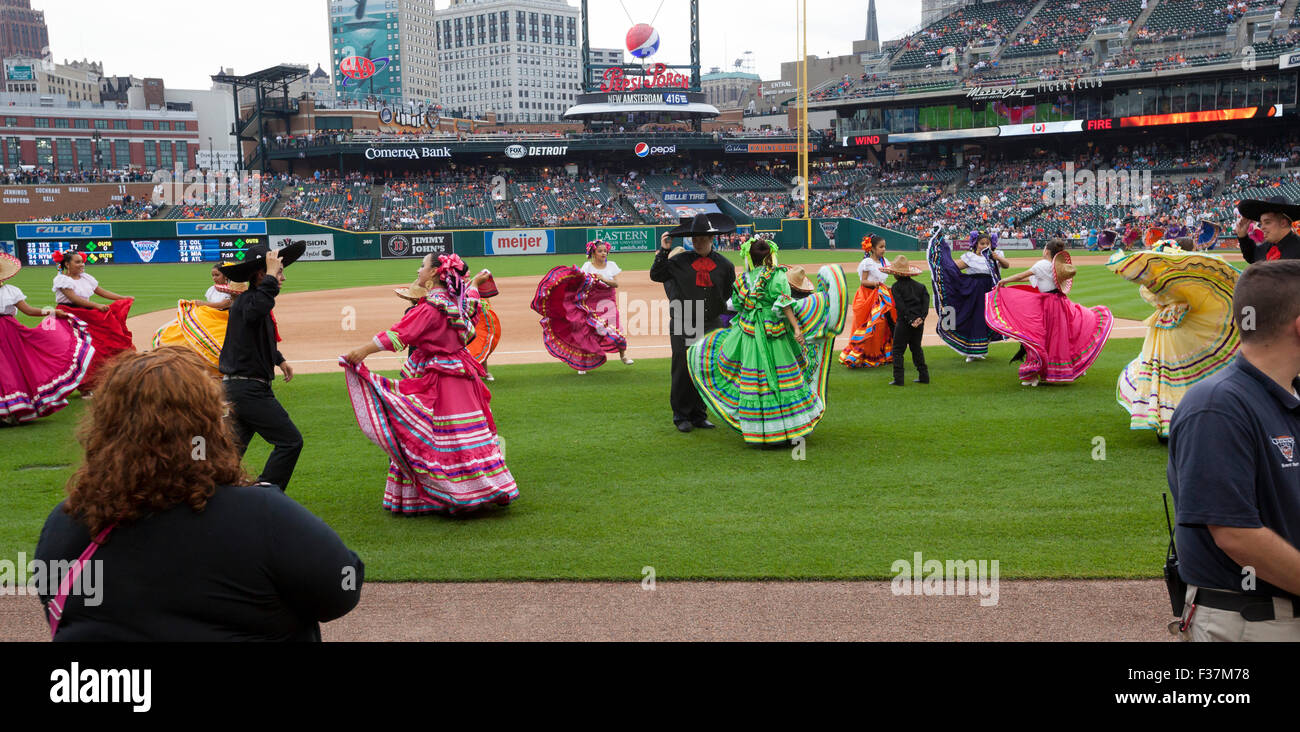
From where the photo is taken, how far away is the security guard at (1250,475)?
2783mm

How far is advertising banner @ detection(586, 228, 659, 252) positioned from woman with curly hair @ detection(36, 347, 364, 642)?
51356 millimetres

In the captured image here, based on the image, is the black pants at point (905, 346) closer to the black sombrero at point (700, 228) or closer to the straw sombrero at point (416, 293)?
the black sombrero at point (700, 228)

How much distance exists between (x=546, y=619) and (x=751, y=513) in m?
2.43

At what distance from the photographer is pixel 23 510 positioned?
26.6ft

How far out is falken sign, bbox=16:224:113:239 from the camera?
48844mm

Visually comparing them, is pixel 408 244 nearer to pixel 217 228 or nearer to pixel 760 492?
pixel 217 228

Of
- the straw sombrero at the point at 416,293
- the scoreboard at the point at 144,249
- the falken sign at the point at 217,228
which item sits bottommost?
the straw sombrero at the point at 416,293

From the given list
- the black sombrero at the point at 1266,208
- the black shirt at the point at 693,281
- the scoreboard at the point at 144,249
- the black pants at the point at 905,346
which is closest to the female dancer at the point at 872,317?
the black pants at the point at 905,346

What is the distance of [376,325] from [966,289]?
12.9m

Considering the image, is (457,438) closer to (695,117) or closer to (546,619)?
(546,619)

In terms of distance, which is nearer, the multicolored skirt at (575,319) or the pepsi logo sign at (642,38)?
the multicolored skirt at (575,319)

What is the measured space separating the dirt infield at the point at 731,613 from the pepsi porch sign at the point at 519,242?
47381 mm

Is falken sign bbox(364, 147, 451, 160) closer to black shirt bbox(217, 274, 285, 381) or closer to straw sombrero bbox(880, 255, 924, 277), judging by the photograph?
straw sombrero bbox(880, 255, 924, 277)
